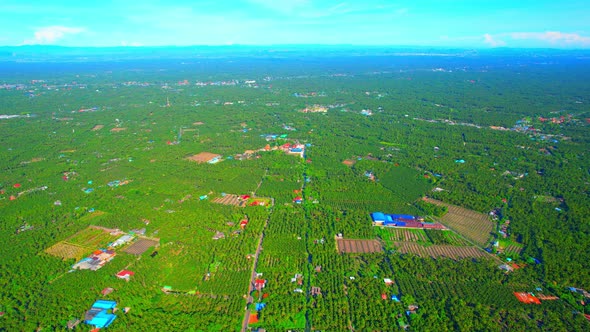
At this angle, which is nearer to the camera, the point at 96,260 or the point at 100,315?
the point at 100,315

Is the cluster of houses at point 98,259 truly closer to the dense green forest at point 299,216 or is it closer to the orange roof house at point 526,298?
the dense green forest at point 299,216

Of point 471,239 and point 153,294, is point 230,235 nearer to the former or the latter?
point 153,294

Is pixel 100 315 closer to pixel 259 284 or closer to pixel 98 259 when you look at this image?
pixel 98 259

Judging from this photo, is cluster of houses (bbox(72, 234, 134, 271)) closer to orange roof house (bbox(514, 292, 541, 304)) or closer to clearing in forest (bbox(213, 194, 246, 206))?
clearing in forest (bbox(213, 194, 246, 206))

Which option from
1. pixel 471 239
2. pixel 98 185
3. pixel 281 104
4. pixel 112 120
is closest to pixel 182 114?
pixel 112 120

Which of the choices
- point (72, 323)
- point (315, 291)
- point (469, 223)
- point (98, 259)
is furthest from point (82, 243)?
point (469, 223)

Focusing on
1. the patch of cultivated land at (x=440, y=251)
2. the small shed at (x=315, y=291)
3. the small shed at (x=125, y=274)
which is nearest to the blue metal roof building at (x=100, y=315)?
the small shed at (x=125, y=274)

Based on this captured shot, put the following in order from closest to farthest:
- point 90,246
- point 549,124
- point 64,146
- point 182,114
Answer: point 90,246 < point 64,146 < point 549,124 < point 182,114
